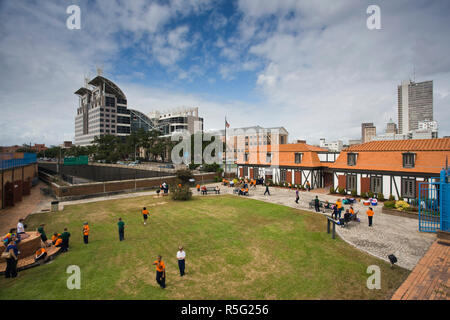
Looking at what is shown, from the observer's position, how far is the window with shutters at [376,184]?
894 inches

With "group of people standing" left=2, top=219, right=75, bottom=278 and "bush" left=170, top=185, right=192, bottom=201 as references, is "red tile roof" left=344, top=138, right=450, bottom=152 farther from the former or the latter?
"group of people standing" left=2, top=219, right=75, bottom=278

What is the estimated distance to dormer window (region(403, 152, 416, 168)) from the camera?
20795mm

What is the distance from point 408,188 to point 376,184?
269 cm

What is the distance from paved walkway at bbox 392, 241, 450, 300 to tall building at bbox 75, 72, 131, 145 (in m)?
130

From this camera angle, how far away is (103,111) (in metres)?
117

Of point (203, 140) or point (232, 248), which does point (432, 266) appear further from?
point (203, 140)

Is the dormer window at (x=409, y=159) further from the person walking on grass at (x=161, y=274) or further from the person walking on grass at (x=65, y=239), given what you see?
the person walking on grass at (x=65, y=239)

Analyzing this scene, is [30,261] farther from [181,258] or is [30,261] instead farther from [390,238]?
[390,238]

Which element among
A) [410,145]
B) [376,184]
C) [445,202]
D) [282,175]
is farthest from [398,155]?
[282,175]

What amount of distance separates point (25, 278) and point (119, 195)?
18.4 m

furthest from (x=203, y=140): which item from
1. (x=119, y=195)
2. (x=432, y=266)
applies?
(x=432, y=266)

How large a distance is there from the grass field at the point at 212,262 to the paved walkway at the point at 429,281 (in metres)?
0.33

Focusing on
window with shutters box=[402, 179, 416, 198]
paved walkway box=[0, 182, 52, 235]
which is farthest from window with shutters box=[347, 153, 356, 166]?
paved walkway box=[0, 182, 52, 235]
